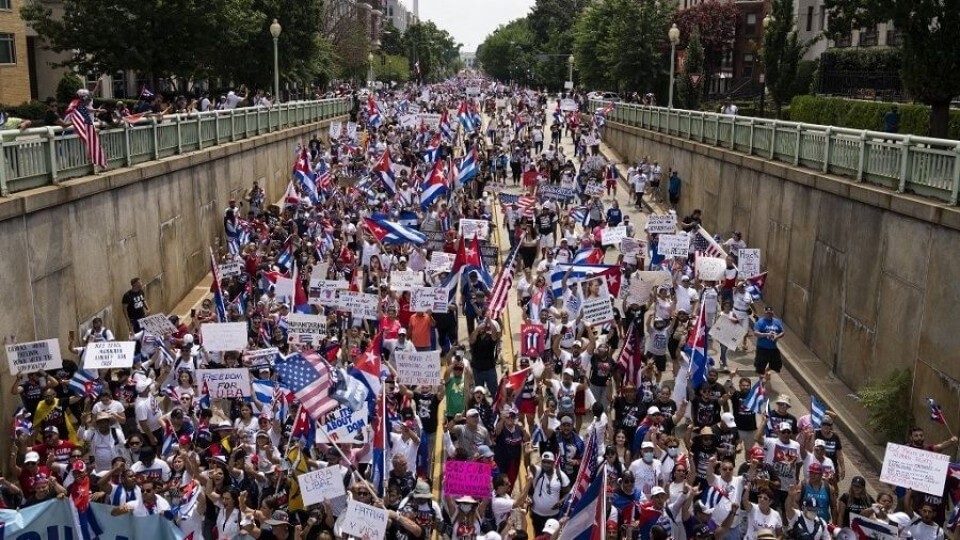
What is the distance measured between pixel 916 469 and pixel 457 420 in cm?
445

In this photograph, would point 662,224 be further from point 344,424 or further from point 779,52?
point 779,52

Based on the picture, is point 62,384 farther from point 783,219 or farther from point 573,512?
point 783,219

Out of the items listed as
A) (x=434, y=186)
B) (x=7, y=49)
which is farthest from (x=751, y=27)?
(x=434, y=186)

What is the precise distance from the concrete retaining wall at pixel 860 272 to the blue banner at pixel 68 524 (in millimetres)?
8989

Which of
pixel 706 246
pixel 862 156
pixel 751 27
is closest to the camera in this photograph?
pixel 862 156

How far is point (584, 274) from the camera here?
662 inches

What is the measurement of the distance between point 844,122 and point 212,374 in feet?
101

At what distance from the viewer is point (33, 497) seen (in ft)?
31.5

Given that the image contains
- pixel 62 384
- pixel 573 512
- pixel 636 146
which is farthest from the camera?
pixel 636 146

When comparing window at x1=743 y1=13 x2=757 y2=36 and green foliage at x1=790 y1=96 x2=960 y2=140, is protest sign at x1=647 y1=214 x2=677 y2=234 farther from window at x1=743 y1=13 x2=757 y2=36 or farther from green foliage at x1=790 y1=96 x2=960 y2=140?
window at x1=743 y1=13 x2=757 y2=36

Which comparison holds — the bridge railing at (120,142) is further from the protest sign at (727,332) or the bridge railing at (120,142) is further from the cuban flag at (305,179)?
the protest sign at (727,332)

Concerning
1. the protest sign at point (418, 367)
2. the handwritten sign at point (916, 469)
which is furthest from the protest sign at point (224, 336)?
the handwritten sign at point (916, 469)

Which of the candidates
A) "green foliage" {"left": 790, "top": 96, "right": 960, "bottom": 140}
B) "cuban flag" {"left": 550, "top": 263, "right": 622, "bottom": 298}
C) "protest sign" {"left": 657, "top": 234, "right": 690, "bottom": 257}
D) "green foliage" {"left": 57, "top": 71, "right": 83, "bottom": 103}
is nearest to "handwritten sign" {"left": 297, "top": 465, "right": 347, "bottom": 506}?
"cuban flag" {"left": 550, "top": 263, "right": 622, "bottom": 298}

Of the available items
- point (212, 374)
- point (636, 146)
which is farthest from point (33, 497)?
point (636, 146)
